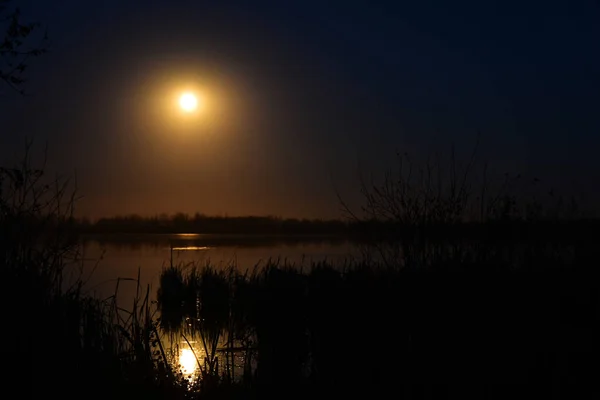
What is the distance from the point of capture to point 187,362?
938 centimetres

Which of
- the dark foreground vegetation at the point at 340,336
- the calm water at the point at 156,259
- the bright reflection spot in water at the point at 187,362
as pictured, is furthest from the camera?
the calm water at the point at 156,259

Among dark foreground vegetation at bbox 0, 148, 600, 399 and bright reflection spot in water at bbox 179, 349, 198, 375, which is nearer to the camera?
dark foreground vegetation at bbox 0, 148, 600, 399

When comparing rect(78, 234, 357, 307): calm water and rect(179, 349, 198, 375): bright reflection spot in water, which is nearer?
rect(179, 349, 198, 375): bright reflection spot in water

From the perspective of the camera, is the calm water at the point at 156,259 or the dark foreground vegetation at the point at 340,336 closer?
the dark foreground vegetation at the point at 340,336

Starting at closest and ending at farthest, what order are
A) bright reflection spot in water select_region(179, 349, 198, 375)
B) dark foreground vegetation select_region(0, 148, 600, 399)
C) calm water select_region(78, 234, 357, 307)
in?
1. dark foreground vegetation select_region(0, 148, 600, 399)
2. bright reflection spot in water select_region(179, 349, 198, 375)
3. calm water select_region(78, 234, 357, 307)

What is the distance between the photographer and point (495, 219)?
11742 mm

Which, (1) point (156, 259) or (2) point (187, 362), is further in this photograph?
(1) point (156, 259)

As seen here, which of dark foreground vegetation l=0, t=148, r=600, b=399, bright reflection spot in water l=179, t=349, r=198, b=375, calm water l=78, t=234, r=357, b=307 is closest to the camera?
dark foreground vegetation l=0, t=148, r=600, b=399

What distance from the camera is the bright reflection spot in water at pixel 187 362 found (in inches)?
324

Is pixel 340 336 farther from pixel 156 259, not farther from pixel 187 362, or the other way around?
pixel 156 259

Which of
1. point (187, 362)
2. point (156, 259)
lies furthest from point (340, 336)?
point (156, 259)

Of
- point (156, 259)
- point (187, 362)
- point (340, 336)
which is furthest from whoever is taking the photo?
point (156, 259)

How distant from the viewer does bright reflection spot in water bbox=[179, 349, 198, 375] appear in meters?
8.24

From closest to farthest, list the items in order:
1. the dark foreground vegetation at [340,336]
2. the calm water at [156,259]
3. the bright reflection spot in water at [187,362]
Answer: the dark foreground vegetation at [340,336], the bright reflection spot in water at [187,362], the calm water at [156,259]
